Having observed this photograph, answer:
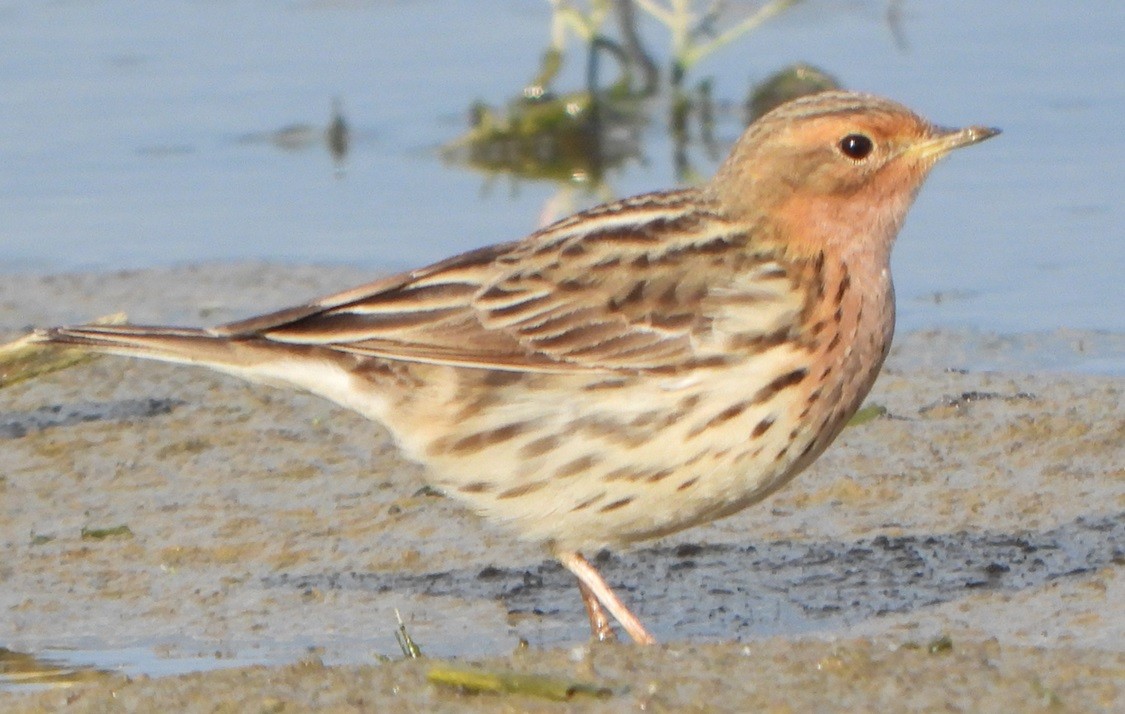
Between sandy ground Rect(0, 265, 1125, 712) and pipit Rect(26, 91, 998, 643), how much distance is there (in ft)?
1.75

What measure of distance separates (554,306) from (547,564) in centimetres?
124

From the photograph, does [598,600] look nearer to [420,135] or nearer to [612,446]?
[612,446]

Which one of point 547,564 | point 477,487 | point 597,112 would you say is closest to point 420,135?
point 597,112

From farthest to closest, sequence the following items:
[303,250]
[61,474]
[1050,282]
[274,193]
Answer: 1. [274,193]
2. [303,250]
3. [1050,282]
4. [61,474]

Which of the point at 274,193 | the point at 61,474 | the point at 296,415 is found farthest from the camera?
the point at 274,193

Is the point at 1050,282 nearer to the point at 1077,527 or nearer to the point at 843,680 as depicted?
the point at 1077,527

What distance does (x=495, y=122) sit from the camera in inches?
603

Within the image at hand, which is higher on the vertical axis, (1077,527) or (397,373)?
(397,373)

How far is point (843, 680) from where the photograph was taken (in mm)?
6793

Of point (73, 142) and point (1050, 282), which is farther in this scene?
point (73, 142)

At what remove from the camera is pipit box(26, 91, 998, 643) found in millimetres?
7750

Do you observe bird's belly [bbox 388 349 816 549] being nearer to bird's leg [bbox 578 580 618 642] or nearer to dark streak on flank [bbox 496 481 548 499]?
dark streak on flank [bbox 496 481 548 499]

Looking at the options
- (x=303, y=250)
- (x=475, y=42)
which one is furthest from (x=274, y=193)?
(x=475, y=42)

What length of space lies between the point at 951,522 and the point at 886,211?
1324 millimetres
